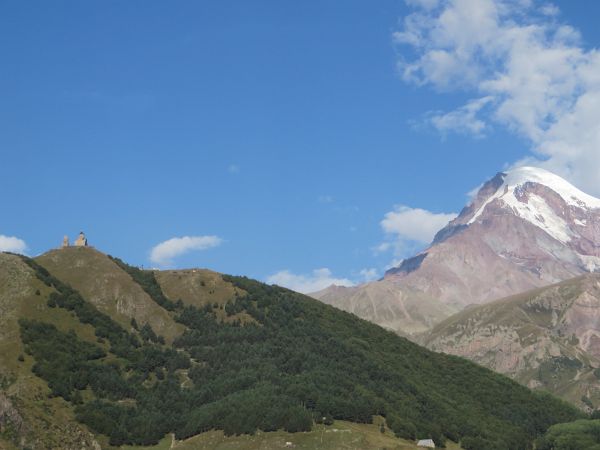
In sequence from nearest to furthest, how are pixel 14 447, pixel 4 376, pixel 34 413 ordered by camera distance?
pixel 14 447 → pixel 34 413 → pixel 4 376

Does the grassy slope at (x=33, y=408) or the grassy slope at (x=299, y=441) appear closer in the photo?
the grassy slope at (x=33, y=408)

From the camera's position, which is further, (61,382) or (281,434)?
(61,382)

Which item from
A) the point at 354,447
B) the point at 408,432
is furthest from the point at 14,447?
the point at 408,432

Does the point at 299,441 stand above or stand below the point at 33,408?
below

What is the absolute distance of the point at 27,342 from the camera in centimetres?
19788

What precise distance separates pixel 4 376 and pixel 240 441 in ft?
192

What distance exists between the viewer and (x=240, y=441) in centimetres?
17250

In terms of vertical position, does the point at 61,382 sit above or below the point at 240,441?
above

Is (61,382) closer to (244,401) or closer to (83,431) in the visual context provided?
(83,431)

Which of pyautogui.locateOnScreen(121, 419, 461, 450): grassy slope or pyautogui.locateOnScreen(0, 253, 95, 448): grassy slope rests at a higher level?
pyautogui.locateOnScreen(0, 253, 95, 448): grassy slope

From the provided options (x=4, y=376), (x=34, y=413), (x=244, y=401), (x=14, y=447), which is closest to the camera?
(x=14, y=447)

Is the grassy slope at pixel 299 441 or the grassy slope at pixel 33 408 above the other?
the grassy slope at pixel 33 408

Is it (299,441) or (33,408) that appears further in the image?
(299,441)

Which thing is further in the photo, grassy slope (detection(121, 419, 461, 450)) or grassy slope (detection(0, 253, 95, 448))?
grassy slope (detection(121, 419, 461, 450))
